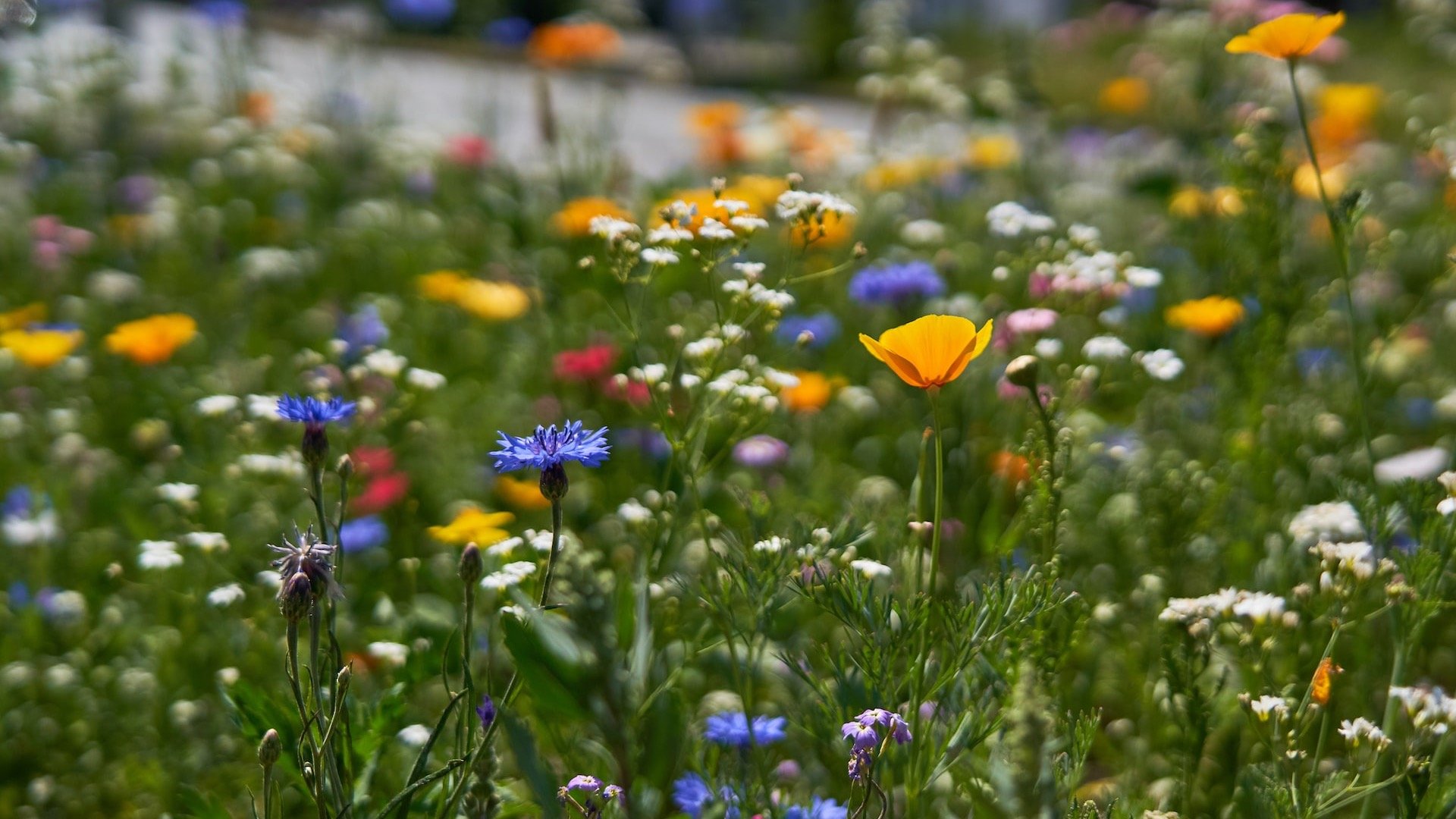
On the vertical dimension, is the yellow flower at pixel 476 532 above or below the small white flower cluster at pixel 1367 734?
below

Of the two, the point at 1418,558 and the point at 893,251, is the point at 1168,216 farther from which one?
the point at 1418,558

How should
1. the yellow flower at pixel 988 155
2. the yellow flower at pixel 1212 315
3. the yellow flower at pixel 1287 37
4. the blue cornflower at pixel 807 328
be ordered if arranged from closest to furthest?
1. the yellow flower at pixel 1287 37
2. the yellow flower at pixel 1212 315
3. the blue cornflower at pixel 807 328
4. the yellow flower at pixel 988 155

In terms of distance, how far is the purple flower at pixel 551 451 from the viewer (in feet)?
4.21

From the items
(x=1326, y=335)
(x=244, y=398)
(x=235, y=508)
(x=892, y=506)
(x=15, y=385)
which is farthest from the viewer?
(x=15, y=385)

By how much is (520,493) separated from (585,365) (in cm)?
34

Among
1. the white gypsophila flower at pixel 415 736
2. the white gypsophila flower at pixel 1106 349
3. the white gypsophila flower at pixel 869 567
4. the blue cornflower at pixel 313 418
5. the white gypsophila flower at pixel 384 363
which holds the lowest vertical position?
the white gypsophila flower at pixel 415 736

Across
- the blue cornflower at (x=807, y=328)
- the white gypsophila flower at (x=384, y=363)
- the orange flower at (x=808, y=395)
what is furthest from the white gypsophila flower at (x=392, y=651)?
the blue cornflower at (x=807, y=328)

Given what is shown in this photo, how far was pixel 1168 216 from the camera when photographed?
3.58m

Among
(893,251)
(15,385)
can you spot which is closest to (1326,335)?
(893,251)

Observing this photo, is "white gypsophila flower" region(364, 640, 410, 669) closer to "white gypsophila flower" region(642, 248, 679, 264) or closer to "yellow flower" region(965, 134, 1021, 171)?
"white gypsophila flower" region(642, 248, 679, 264)

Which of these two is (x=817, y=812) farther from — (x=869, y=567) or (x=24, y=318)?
(x=24, y=318)

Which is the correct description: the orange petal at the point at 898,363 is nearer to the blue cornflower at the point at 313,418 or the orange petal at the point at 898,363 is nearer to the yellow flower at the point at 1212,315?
the blue cornflower at the point at 313,418

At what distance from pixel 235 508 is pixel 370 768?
1.20m

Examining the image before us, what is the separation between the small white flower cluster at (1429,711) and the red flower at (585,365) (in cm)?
157
